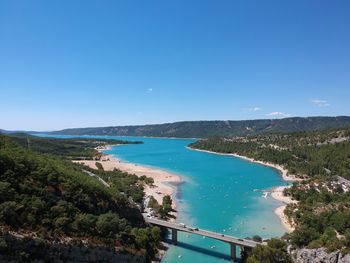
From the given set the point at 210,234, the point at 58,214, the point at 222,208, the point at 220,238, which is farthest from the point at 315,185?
the point at 58,214

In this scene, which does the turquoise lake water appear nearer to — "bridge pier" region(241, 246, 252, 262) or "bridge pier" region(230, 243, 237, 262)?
"bridge pier" region(230, 243, 237, 262)

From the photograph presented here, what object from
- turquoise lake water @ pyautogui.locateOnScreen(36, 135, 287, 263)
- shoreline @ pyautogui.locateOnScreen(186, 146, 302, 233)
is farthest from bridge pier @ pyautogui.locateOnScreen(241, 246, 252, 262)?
shoreline @ pyautogui.locateOnScreen(186, 146, 302, 233)

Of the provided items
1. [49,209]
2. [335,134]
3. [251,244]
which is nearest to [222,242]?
[251,244]

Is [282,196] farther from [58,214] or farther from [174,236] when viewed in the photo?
[58,214]

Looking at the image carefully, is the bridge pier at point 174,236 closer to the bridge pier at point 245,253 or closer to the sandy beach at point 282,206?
the bridge pier at point 245,253

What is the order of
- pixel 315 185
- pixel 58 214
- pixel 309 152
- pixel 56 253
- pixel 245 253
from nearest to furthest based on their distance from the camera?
pixel 56 253, pixel 58 214, pixel 245 253, pixel 315 185, pixel 309 152

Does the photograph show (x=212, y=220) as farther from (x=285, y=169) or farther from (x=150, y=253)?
(x=285, y=169)
